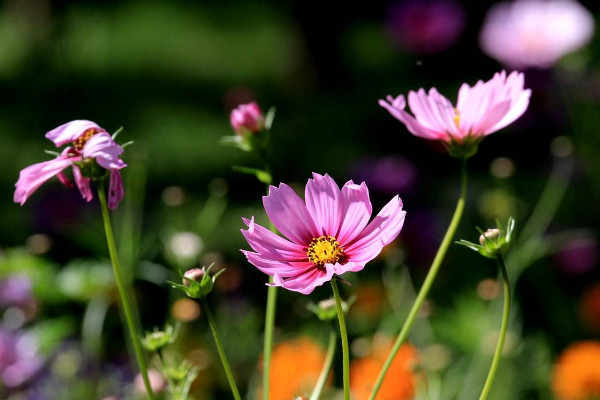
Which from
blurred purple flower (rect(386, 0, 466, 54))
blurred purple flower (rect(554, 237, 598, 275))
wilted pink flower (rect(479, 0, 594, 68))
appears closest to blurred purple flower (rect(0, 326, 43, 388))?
blurred purple flower (rect(554, 237, 598, 275))

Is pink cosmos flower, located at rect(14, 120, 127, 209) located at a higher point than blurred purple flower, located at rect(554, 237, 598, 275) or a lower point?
higher

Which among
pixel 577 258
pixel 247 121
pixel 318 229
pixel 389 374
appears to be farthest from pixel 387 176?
pixel 318 229

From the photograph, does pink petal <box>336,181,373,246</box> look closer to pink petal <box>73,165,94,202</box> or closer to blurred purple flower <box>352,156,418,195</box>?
pink petal <box>73,165,94,202</box>

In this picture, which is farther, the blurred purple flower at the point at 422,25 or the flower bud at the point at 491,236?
the blurred purple flower at the point at 422,25

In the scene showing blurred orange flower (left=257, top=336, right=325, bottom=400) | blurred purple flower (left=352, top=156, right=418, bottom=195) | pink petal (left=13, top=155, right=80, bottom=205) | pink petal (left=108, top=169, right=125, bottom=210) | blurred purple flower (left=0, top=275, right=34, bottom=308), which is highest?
pink petal (left=13, top=155, right=80, bottom=205)

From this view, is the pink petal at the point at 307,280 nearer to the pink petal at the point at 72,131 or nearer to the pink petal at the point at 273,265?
the pink petal at the point at 273,265

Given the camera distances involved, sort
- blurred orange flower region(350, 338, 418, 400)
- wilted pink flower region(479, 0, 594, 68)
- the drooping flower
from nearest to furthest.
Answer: the drooping flower < blurred orange flower region(350, 338, 418, 400) < wilted pink flower region(479, 0, 594, 68)

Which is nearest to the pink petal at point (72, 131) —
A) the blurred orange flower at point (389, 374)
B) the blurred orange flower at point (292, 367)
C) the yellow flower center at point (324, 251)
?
the yellow flower center at point (324, 251)
